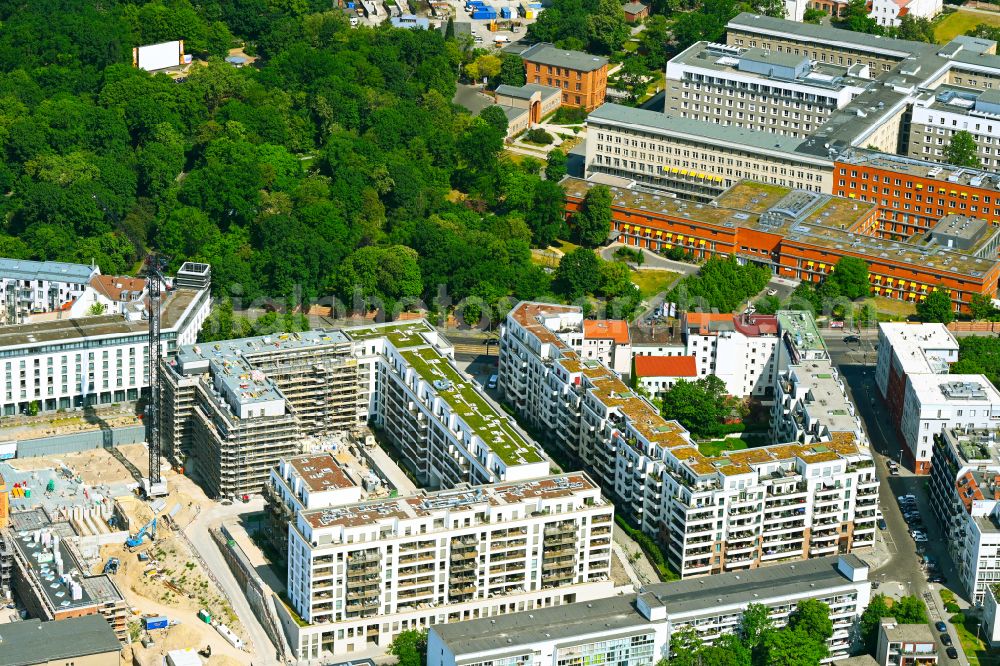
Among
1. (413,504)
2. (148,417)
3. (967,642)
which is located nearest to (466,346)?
(148,417)

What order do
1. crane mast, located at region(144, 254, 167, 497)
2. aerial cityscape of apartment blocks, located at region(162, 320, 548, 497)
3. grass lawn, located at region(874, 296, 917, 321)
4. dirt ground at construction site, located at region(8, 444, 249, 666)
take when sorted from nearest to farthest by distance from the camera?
1. dirt ground at construction site, located at region(8, 444, 249, 666)
2. aerial cityscape of apartment blocks, located at region(162, 320, 548, 497)
3. crane mast, located at region(144, 254, 167, 497)
4. grass lawn, located at region(874, 296, 917, 321)

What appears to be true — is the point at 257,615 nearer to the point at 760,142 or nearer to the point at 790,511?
the point at 790,511

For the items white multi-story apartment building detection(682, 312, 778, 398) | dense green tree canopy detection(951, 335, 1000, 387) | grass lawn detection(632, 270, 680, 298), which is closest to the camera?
dense green tree canopy detection(951, 335, 1000, 387)

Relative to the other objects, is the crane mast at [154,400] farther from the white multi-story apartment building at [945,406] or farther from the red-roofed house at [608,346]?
→ the white multi-story apartment building at [945,406]

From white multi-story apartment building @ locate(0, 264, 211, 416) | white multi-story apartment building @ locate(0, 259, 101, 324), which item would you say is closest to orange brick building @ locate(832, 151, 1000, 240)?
white multi-story apartment building @ locate(0, 264, 211, 416)

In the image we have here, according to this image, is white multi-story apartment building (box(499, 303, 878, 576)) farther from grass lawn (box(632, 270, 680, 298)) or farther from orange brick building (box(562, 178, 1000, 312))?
orange brick building (box(562, 178, 1000, 312))

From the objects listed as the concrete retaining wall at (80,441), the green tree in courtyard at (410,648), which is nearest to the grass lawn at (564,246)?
the concrete retaining wall at (80,441)

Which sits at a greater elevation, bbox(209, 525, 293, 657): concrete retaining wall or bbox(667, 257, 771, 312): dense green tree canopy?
bbox(667, 257, 771, 312): dense green tree canopy

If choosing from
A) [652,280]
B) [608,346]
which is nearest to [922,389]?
[608,346]
